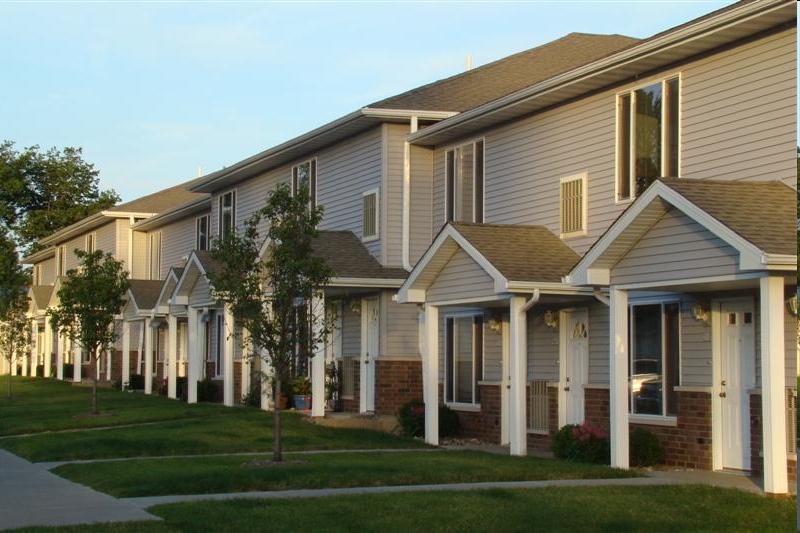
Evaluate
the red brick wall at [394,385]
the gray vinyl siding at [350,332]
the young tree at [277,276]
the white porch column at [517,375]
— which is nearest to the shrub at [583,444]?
the white porch column at [517,375]

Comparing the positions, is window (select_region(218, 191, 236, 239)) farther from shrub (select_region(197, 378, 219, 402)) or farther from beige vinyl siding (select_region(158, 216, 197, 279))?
beige vinyl siding (select_region(158, 216, 197, 279))

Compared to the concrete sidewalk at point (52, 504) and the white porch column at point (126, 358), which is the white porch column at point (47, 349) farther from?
the concrete sidewalk at point (52, 504)

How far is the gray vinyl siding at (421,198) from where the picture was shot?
25562 millimetres

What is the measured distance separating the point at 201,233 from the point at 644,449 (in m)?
25.1

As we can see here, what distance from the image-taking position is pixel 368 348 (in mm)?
26922

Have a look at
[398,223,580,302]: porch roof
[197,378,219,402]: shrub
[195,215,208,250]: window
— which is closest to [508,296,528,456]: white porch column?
[398,223,580,302]: porch roof

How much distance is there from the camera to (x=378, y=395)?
82.7ft

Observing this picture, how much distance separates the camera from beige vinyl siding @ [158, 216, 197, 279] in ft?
136

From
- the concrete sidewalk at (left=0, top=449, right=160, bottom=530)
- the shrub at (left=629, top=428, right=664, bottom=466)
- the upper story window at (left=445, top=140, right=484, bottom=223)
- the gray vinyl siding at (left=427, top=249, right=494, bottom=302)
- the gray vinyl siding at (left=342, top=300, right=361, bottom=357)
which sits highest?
the upper story window at (left=445, top=140, right=484, bottom=223)

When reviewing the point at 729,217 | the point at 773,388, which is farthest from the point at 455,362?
the point at 773,388

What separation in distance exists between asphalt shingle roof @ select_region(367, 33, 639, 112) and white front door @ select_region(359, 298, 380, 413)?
4.58 meters

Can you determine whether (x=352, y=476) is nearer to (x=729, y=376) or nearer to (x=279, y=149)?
(x=729, y=376)

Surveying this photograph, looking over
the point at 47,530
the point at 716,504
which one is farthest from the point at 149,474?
the point at 716,504

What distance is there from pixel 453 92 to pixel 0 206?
1910 inches
